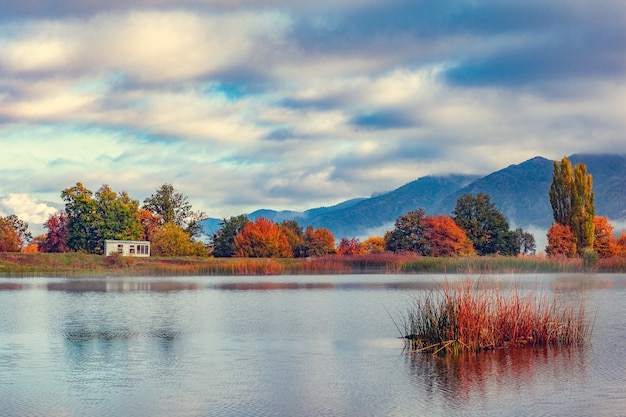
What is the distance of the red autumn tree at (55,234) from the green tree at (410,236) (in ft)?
149

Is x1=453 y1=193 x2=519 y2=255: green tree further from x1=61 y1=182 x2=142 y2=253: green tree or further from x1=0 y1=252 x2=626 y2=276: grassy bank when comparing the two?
x1=61 y1=182 x2=142 y2=253: green tree

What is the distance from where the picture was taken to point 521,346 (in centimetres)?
2055

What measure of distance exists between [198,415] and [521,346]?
10.2 metres

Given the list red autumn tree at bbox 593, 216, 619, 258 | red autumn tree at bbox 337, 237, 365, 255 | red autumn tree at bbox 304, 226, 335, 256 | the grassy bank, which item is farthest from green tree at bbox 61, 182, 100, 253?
red autumn tree at bbox 593, 216, 619, 258

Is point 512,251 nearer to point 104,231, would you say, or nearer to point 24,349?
point 104,231

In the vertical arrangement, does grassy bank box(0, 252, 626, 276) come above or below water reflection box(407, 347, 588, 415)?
above

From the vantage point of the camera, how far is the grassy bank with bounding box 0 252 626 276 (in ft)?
222

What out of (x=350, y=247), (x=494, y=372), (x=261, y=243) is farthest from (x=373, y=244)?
(x=494, y=372)

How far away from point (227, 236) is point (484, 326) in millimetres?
94460

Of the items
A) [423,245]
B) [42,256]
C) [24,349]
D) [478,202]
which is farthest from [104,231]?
[24,349]

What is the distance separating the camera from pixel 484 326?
65.5ft

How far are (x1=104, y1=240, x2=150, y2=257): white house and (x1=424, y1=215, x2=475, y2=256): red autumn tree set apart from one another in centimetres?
3644

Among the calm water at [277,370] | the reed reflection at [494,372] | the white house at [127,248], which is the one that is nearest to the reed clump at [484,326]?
the reed reflection at [494,372]

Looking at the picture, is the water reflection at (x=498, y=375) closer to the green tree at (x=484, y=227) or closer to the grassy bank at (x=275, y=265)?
the grassy bank at (x=275, y=265)
